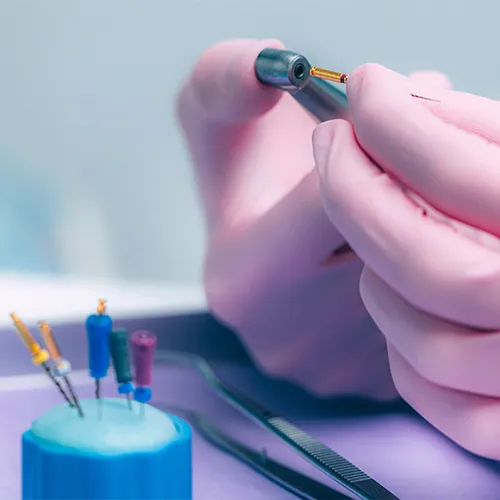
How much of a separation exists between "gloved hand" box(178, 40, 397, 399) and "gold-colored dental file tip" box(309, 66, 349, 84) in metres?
0.06

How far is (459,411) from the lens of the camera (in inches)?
15.1

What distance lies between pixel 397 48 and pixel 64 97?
0.48 meters

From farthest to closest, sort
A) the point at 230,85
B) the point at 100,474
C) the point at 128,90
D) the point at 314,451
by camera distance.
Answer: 1. the point at 128,90
2. the point at 230,85
3. the point at 314,451
4. the point at 100,474

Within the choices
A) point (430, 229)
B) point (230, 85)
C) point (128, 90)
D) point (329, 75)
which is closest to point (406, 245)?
point (430, 229)

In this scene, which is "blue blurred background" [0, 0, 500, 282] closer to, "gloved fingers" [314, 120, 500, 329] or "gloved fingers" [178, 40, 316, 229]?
"gloved fingers" [178, 40, 316, 229]

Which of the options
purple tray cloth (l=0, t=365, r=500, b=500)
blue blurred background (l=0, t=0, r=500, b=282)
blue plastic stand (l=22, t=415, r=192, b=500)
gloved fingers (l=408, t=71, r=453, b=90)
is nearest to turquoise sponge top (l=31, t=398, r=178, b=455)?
blue plastic stand (l=22, t=415, r=192, b=500)

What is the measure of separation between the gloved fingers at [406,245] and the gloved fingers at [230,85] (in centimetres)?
16

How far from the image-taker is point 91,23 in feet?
3.66

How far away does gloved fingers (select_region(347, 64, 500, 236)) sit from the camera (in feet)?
1.16

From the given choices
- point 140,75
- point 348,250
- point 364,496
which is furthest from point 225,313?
point 140,75

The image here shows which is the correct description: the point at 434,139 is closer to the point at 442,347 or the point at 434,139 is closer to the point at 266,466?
the point at 442,347

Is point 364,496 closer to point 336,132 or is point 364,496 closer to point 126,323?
point 336,132

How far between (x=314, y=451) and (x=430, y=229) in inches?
6.5

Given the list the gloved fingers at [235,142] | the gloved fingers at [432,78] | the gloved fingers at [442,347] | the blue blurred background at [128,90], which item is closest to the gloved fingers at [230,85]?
the gloved fingers at [235,142]
